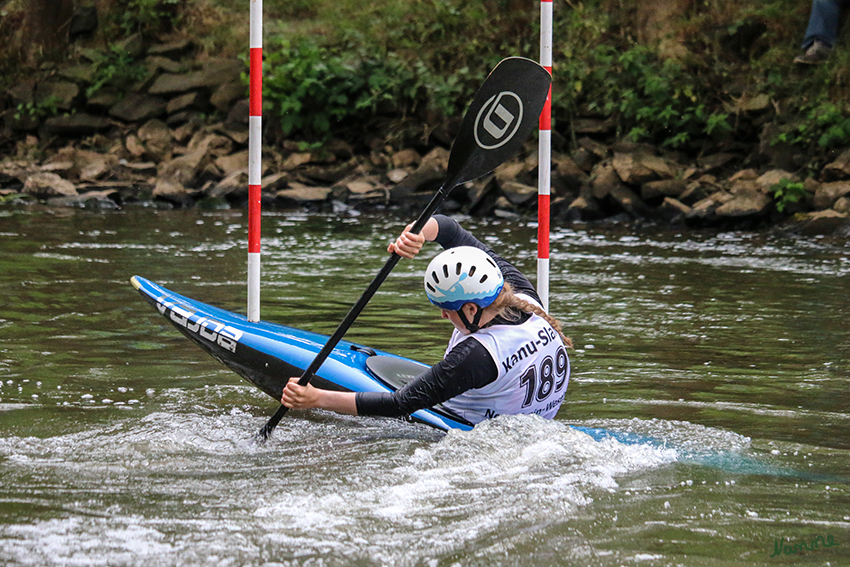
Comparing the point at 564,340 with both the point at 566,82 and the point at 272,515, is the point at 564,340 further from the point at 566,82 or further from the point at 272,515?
the point at 566,82

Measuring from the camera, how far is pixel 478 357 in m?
3.19

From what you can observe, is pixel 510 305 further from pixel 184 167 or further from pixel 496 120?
pixel 184 167

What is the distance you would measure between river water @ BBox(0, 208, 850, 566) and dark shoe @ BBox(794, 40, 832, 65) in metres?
5.07

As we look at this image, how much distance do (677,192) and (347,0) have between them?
743 centimetres

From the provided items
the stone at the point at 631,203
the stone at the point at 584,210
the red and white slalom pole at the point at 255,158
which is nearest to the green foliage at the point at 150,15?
the stone at the point at 584,210

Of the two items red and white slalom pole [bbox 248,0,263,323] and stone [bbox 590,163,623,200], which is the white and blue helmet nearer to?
red and white slalom pole [bbox 248,0,263,323]

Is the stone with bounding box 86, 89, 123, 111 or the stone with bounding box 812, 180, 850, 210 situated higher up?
the stone with bounding box 86, 89, 123, 111

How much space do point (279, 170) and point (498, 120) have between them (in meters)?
10.6

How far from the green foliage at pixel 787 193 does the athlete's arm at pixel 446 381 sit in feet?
26.9

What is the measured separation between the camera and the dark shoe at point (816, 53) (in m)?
11.1

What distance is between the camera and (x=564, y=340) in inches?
139

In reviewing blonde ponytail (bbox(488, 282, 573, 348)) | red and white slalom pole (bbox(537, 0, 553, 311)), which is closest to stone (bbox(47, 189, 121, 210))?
red and white slalom pole (bbox(537, 0, 553, 311))

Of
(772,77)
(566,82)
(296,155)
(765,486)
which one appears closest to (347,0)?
(296,155)

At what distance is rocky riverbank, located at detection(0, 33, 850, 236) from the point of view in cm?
1091
